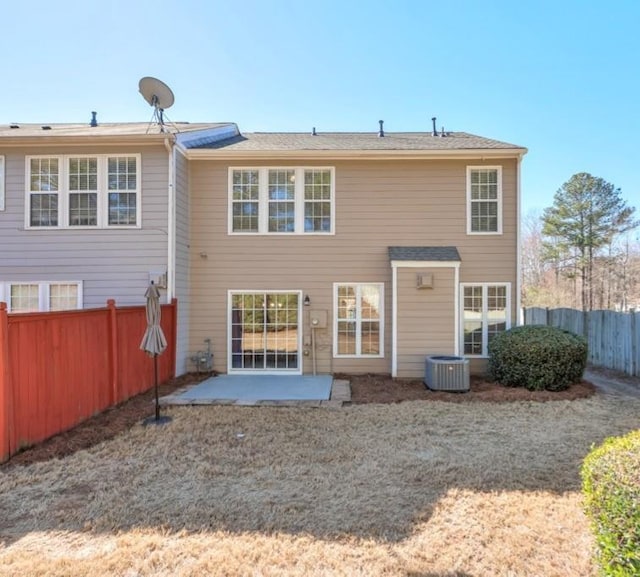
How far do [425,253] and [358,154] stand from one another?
2.80 m

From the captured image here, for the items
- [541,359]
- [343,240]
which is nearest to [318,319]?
[343,240]

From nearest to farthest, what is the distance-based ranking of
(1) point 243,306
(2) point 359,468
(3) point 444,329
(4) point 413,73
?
(2) point 359,468 → (3) point 444,329 → (1) point 243,306 → (4) point 413,73

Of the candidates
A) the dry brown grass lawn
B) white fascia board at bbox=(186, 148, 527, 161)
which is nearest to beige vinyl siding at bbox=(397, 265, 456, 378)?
white fascia board at bbox=(186, 148, 527, 161)

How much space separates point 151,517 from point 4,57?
12973mm

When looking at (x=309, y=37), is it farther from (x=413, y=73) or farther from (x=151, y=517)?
(x=151, y=517)

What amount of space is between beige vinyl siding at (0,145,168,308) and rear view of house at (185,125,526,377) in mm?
1003

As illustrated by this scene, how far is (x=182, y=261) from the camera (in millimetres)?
8992

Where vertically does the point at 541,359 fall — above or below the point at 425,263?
below

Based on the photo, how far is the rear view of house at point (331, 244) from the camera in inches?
361

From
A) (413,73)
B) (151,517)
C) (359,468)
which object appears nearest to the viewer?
(151,517)

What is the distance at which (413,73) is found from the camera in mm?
12523

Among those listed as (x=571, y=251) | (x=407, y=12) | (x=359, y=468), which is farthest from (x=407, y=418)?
(x=571, y=251)

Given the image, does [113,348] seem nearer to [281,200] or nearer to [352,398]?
[352,398]

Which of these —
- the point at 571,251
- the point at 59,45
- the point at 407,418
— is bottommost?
the point at 407,418
